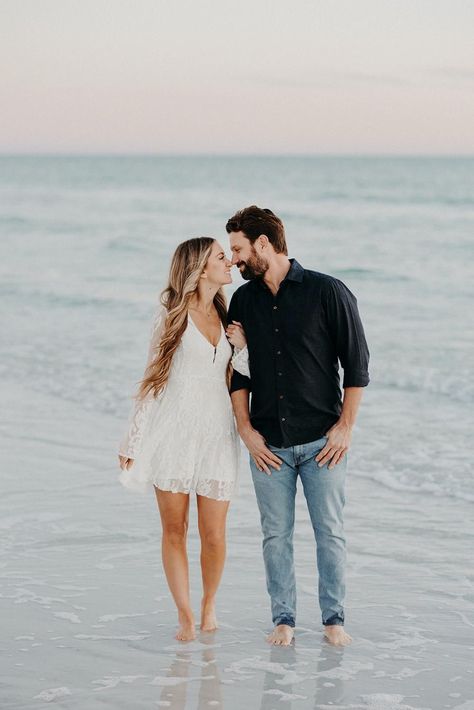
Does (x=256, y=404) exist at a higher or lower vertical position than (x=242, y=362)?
lower

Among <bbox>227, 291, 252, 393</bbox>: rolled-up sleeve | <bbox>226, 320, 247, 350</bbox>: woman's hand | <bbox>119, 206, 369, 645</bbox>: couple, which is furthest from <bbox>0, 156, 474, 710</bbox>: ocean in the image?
<bbox>226, 320, 247, 350</bbox>: woman's hand

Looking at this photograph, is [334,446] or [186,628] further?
[186,628]

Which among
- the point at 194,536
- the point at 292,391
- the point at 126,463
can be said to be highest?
the point at 292,391

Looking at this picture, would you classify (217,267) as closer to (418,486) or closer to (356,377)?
(356,377)

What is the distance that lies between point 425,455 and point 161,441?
3.84 meters

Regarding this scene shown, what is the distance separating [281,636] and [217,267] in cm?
150

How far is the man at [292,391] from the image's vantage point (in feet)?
13.9

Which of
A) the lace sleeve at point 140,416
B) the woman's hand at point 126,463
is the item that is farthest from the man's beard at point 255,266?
the woman's hand at point 126,463

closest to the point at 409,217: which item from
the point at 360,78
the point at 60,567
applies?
the point at 360,78

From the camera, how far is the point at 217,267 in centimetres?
434

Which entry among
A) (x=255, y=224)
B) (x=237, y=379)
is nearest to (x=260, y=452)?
(x=237, y=379)

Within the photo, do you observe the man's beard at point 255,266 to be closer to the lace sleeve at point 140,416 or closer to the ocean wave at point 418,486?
the lace sleeve at point 140,416

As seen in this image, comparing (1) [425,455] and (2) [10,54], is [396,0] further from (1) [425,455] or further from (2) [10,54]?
(1) [425,455]

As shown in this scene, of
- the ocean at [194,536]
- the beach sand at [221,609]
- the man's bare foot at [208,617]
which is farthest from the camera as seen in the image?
the man's bare foot at [208,617]
